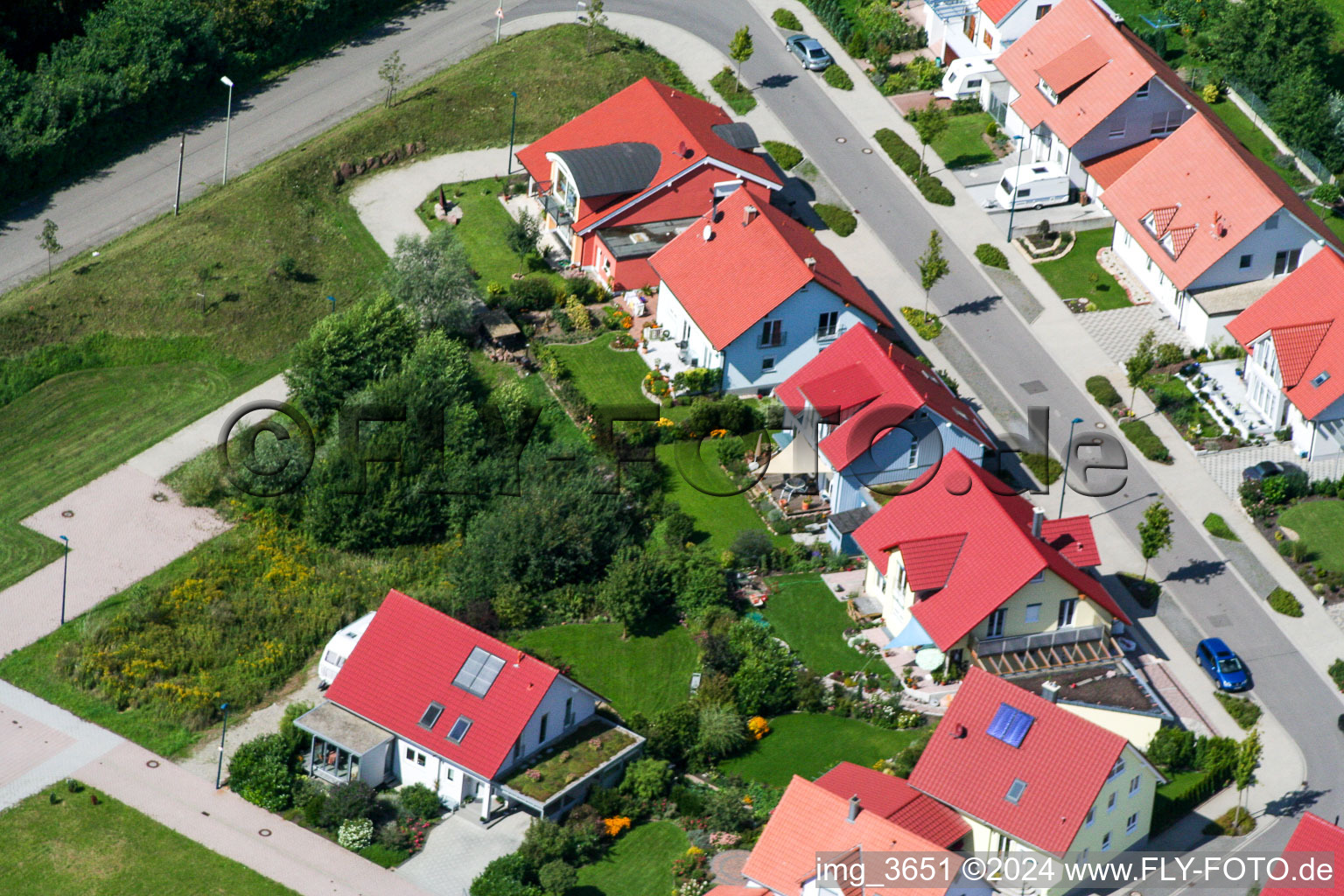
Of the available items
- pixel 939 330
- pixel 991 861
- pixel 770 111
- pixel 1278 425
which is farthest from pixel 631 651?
pixel 770 111

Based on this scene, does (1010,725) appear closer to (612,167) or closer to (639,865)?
(639,865)

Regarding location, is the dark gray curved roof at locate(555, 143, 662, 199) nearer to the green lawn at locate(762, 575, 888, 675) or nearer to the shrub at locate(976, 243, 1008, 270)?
the shrub at locate(976, 243, 1008, 270)

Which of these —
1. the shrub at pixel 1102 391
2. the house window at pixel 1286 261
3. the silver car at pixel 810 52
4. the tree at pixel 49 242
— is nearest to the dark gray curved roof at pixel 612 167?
the silver car at pixel 810 52

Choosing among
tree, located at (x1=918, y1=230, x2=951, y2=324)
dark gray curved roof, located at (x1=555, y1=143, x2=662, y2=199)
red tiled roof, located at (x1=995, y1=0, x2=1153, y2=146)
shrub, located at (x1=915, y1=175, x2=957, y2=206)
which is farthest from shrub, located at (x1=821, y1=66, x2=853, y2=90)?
tree, located at (x1=918, y1=230, x2=951, y2=324)

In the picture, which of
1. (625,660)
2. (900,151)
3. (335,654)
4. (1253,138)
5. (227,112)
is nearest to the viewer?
(335,654)

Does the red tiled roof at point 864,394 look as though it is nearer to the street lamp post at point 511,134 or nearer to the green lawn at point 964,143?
the green lawn at point 964,143

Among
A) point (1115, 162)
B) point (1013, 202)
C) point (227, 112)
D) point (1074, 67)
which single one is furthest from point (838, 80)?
point (227, 112)
